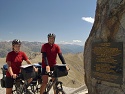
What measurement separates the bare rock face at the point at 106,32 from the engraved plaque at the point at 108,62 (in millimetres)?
155

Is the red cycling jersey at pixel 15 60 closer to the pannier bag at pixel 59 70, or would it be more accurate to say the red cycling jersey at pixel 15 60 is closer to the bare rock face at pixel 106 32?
the pannier bag at pixel 59 70

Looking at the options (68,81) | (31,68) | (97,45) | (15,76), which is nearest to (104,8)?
(97,45)

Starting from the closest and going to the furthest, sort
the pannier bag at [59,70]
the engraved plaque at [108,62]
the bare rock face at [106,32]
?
the engraved plaque at [108,62]
the bare rock face at [106,32]
the pannier bag at [59,70]

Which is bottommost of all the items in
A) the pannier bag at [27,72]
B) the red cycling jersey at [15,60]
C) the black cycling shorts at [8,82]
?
the black cycling shorts at [8,82]

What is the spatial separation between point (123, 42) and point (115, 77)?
3.73ft

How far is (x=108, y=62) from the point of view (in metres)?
7.10

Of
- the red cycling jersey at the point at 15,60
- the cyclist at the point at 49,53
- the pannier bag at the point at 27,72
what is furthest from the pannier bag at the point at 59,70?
the red cycling jersey at the point at 15,60

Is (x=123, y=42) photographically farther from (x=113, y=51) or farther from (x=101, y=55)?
(x=101, y=55)

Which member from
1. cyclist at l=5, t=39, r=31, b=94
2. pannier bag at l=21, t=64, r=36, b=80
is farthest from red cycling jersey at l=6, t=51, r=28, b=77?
pannier bag at l=21, t=64, r=36, b=80

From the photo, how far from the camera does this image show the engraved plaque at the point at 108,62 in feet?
22.2

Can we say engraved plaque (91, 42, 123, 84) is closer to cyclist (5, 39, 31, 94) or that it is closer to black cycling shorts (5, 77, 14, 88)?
cyclist (5, 39, 31, 94)

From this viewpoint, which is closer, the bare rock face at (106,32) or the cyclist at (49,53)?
the bare rock face at (106,32)

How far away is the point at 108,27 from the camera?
7.25 meters

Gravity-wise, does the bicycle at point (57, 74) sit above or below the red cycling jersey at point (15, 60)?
below
